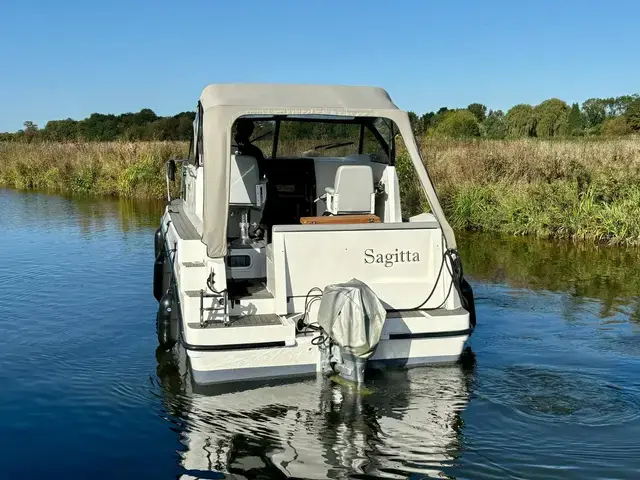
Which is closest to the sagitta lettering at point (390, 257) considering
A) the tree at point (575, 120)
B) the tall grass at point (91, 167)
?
the tall grass at point (91, 167)

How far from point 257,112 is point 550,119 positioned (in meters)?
51.2

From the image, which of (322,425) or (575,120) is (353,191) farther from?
(575,120)

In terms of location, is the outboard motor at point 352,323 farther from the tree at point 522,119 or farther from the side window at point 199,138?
the tree at point 522,119

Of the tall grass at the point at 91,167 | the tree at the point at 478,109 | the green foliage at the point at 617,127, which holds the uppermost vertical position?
the tree at the point at 478,109

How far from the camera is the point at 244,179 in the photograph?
6.93m

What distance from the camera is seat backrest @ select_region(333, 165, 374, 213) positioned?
6848 millimetres

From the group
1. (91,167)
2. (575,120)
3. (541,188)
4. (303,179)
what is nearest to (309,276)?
(303,179)

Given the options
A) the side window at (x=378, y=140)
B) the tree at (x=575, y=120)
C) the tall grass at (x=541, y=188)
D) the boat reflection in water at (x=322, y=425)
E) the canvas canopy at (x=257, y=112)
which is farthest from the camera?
the tree at (x=575, y=120)

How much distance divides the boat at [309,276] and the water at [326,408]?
32cm

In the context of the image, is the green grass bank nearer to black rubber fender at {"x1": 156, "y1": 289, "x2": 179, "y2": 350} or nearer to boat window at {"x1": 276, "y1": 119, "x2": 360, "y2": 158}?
boat window at {"x1": 276, "y1": 119, "x2": 360, "y2": 158}

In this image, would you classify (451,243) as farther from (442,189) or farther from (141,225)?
(141,225)

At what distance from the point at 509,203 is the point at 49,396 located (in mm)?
11923

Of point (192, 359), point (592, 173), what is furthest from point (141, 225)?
point (192, 359)

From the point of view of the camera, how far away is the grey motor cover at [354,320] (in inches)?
210
